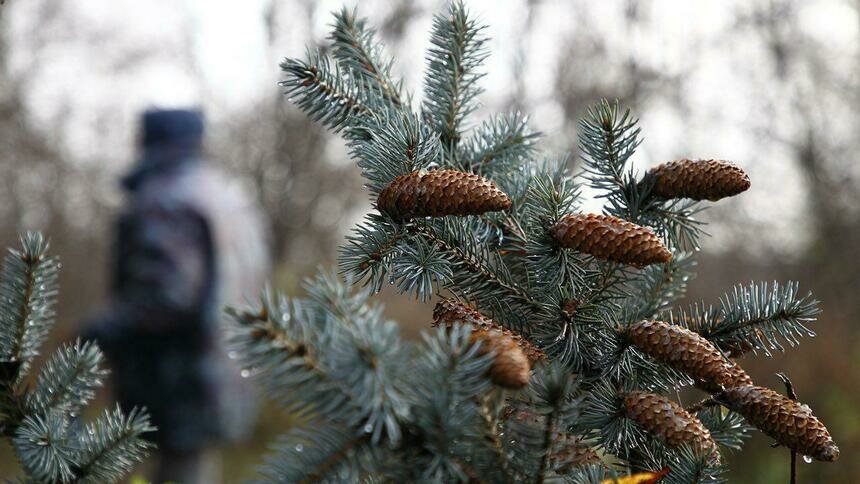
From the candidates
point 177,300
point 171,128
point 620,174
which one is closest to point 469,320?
point 620,174

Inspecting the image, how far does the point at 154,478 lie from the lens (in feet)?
16.8

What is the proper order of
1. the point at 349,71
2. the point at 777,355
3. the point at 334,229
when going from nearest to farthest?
the point at 349,71 → the point at 777,355 → the point at 334,229

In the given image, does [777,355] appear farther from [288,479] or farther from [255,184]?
[255,184]

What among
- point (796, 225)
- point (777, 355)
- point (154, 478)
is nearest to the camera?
point (154, 478)

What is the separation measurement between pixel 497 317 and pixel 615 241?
0.22m

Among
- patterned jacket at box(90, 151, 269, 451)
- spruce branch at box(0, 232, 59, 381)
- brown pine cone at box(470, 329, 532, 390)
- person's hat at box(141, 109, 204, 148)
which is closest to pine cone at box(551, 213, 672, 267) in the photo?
brown pine cone at box(470, 329, 532, 390)

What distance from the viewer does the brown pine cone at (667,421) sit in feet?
2.91

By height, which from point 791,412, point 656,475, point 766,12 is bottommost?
point 656,475

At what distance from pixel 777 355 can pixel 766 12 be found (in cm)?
555

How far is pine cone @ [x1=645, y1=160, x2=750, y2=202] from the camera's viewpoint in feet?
3.38

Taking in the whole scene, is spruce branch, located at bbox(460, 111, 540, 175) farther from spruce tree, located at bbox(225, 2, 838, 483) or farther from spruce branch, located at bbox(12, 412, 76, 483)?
spruce branch, located at bbox(12, 412, 76, 483)

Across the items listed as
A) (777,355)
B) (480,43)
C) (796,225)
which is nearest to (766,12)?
(796,225)

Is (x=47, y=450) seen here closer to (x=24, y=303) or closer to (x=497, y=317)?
(x=24, y=303)

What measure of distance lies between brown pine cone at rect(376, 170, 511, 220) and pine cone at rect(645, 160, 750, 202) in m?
0.28
